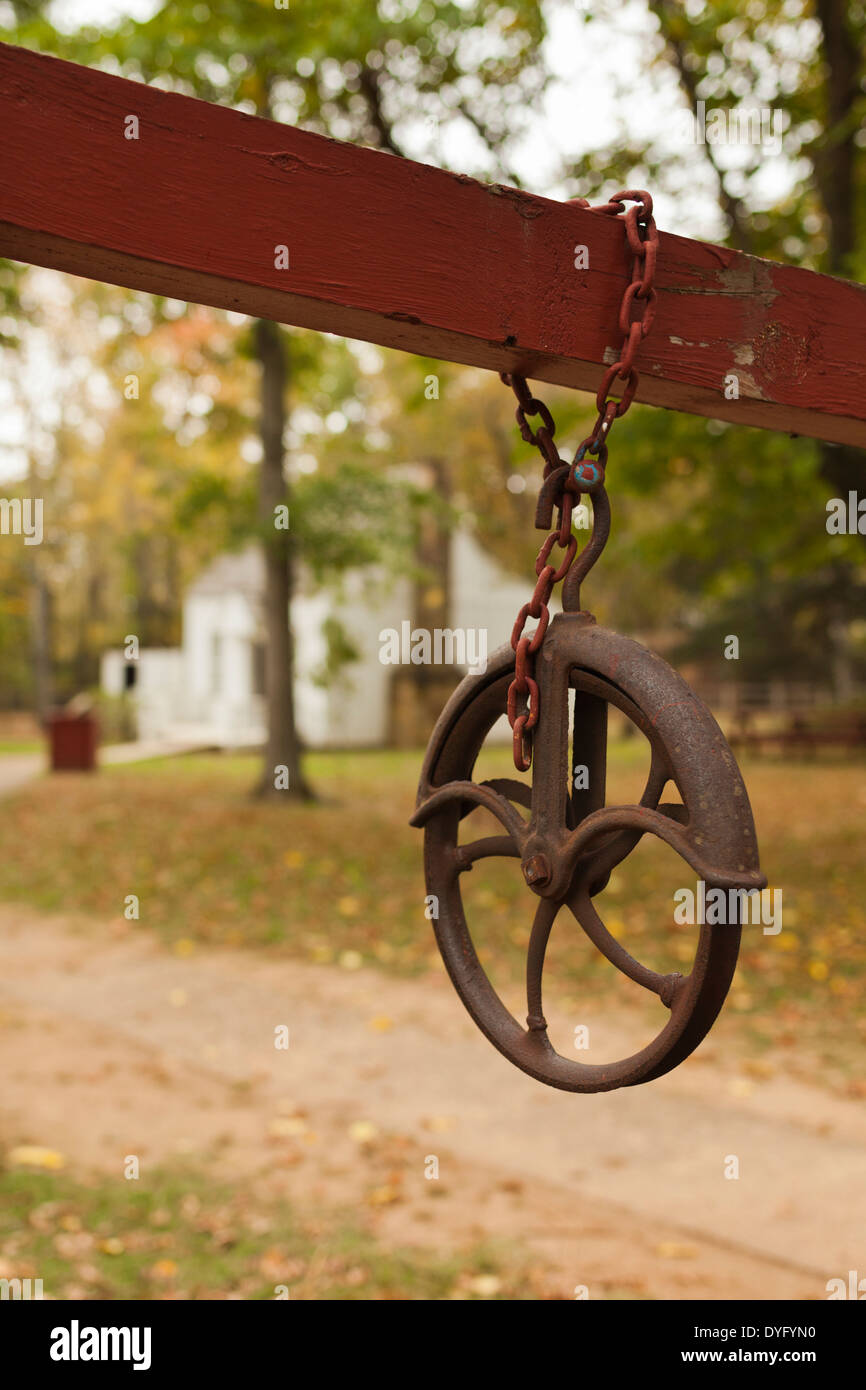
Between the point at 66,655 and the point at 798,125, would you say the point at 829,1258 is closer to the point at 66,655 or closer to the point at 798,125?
the point at 798,125

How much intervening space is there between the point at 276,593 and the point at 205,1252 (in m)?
11.7

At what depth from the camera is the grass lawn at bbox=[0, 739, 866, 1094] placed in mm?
7926

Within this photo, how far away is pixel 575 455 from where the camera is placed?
5.24ft

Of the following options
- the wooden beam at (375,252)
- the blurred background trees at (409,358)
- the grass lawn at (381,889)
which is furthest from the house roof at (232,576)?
the wooden beam at (375,252)

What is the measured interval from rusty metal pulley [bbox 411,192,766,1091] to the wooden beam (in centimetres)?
9

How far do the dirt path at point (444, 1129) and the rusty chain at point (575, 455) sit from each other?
10.6ft

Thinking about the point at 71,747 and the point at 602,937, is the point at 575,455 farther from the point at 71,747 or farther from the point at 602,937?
the point at 71,747

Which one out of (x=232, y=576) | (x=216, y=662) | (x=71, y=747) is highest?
(x=232, y=576)

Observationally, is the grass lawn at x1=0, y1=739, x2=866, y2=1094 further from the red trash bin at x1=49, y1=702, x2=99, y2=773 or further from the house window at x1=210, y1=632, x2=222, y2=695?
the house window at x1=210, y1=632, x2=222, y2=695

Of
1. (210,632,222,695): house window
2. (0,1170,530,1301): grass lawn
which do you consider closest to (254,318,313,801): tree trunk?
(0,1170,530,1301): grass lawn

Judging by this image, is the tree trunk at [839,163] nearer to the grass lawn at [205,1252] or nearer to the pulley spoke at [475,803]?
the grass lawn at [205,1252]

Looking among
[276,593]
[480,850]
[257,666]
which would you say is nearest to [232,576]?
[257,666]

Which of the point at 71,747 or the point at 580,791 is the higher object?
the point at 71,747
